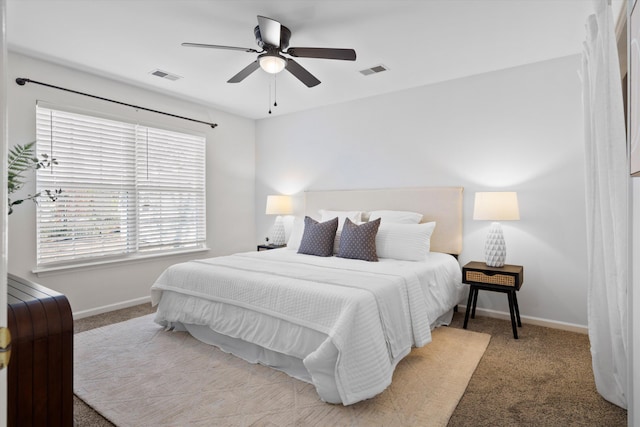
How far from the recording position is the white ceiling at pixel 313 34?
8.12ft

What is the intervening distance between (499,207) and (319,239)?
1.78m

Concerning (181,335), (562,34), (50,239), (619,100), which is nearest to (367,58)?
(562,34)

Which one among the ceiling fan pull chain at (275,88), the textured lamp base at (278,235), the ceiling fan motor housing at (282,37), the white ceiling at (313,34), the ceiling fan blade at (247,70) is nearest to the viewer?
the white ceiling at (313,34)

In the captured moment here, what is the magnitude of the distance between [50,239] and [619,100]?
457cm

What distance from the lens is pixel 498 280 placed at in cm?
317

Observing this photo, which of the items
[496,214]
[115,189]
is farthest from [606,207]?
[115,189]

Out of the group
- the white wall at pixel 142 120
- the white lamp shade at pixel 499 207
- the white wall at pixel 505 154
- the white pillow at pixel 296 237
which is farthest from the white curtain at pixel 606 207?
the white wall at pixel 142 120

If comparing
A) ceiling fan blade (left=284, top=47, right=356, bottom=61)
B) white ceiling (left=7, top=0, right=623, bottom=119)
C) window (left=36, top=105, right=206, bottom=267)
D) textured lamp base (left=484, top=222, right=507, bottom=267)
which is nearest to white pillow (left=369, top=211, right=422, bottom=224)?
textured lamp base (left=484, top=222, right=507, bottom=267)

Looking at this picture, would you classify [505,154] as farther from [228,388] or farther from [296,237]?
[228,388]

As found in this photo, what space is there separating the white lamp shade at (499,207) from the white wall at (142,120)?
355 centimetres

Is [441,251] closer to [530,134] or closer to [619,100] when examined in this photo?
[530,134]

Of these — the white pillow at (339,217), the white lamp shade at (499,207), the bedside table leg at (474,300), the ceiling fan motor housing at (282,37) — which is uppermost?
the ceiling fan motor housing at (282,37)

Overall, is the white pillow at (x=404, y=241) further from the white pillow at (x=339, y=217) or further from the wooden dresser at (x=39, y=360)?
the wooden dresser at (x=39, y=360)

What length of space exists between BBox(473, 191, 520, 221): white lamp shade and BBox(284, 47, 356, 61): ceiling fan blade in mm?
1854
